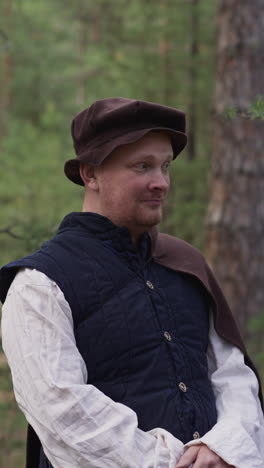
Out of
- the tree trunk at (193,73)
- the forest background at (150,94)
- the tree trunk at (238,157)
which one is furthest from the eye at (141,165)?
the tree trunk at (193,73)

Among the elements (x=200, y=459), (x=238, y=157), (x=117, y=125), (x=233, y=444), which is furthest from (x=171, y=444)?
(x=238, y=157)

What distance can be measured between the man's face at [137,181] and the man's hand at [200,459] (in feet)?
2.52

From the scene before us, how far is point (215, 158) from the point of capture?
6078 mm

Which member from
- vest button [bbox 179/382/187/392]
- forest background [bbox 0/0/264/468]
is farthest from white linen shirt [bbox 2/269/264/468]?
forest background [bbox 0/0/264/468]

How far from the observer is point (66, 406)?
7.18 ft

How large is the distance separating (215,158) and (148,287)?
367 centimetres

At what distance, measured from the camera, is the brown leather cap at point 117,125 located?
2480mm

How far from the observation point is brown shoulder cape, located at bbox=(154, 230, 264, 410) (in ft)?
9.00

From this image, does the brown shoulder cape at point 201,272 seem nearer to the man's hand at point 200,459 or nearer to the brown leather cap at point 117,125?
the brown leather cap at point 117,125

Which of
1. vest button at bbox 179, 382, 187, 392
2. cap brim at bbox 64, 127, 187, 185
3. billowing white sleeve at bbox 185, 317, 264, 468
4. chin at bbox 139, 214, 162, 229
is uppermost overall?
cap brim at bbox 64, 127, 187, 185

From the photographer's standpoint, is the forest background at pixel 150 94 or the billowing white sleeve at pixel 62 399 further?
the forest background at pixel 150 94

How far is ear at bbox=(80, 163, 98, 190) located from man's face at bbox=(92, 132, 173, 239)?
0.14 feet

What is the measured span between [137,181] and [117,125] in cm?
21

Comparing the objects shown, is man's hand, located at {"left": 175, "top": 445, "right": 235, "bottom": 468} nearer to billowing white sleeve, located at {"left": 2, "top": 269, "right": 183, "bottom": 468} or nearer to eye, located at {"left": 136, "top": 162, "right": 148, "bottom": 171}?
billowing white sleeve, located at {"left": 2, "top": 269, "right": 183, "bottom": 468}
